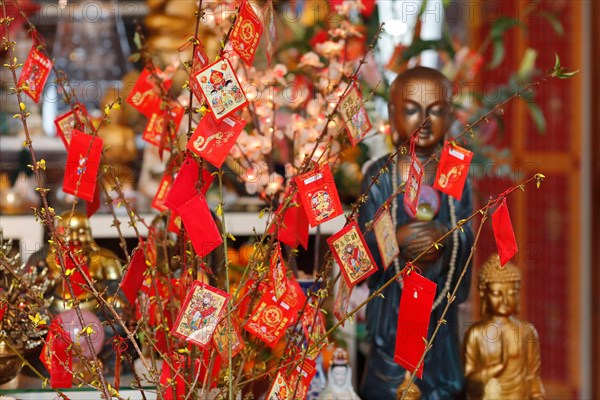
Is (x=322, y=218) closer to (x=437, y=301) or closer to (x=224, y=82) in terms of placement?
(x=224, y=82)

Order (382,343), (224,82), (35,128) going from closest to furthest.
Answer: (224,82)
(382,343)
(35,128)

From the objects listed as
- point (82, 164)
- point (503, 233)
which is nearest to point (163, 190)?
point (82, 164)

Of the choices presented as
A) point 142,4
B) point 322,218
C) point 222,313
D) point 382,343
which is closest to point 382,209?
point 322,218

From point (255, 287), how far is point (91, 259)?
468mm

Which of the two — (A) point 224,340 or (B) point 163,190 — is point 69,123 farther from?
(A) point 224,340

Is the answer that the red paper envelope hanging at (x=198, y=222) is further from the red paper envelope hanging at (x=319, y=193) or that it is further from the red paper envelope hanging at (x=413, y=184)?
the red paper envelope hanging at (x=413, y=184)

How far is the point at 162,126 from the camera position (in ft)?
4.79

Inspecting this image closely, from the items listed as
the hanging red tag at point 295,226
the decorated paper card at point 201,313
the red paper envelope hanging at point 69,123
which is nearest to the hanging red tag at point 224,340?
the decorated paper card at point 201,313

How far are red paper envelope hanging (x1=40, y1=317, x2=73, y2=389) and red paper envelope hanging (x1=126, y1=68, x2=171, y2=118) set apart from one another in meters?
0.34

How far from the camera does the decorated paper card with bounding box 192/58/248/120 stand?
1.10 metres

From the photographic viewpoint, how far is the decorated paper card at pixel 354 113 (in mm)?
1296

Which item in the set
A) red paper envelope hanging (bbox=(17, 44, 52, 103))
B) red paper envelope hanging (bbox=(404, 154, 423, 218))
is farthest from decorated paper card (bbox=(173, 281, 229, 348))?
red paper envelope hanging (bbox=(17, 44, 52, 103))

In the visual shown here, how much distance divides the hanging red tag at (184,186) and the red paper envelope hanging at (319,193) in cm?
12

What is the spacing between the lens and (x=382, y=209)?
4.36ft
